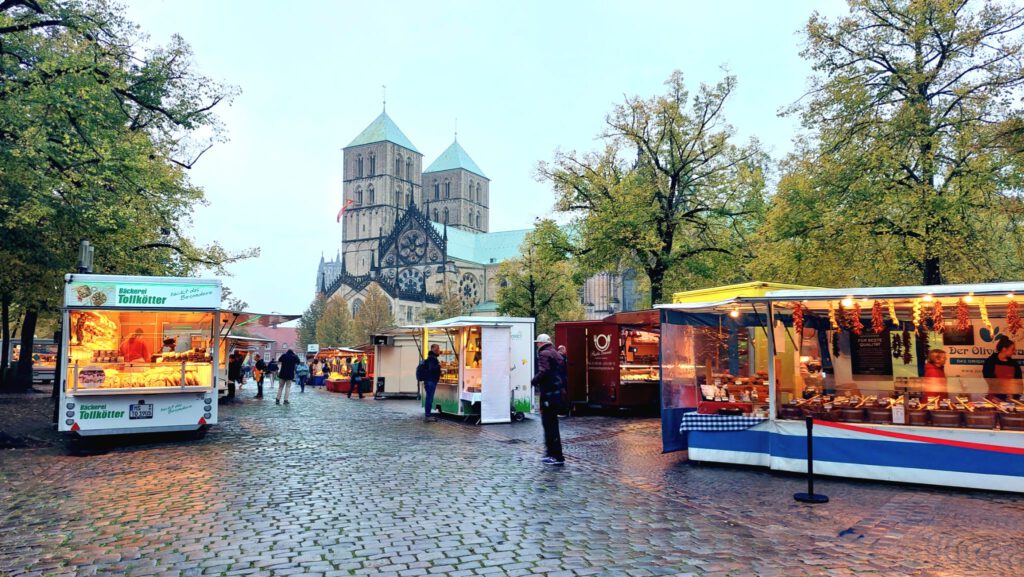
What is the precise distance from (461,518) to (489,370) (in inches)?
386

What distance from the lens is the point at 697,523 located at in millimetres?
7031

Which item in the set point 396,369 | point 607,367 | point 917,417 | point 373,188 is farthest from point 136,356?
point 373,188

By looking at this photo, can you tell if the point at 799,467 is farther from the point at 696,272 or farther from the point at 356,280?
the point at 356,280

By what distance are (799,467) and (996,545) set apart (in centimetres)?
353

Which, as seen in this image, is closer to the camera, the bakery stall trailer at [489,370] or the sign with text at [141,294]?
the sign with text at [141,294]

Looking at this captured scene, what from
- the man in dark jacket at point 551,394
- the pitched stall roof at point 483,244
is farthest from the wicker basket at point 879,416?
the pitched stall roof at point 483,244

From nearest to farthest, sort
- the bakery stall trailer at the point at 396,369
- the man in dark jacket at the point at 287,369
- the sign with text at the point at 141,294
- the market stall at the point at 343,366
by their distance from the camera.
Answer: the sign with text at the point at 141,294 < the man in dark jacket at the point at 287,369 < the bakery stall trailer at the point at 396,369 < the market stall at the point at 343,366

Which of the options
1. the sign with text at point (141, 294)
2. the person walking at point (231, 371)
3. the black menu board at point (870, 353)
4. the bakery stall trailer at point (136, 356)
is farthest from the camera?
the person walking at point (231, 371)

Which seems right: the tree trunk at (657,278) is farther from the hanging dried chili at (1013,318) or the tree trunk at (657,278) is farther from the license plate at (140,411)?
the license plate at (140,411)

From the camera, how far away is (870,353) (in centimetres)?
1171

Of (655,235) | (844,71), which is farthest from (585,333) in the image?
(844,71)

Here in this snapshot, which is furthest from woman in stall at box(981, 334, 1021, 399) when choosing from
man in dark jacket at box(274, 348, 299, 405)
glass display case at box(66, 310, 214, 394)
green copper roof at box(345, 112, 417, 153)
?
green copper roof at box(345, 112, 417, 153)

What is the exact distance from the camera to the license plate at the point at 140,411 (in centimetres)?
1245

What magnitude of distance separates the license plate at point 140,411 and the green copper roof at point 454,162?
368 feet
